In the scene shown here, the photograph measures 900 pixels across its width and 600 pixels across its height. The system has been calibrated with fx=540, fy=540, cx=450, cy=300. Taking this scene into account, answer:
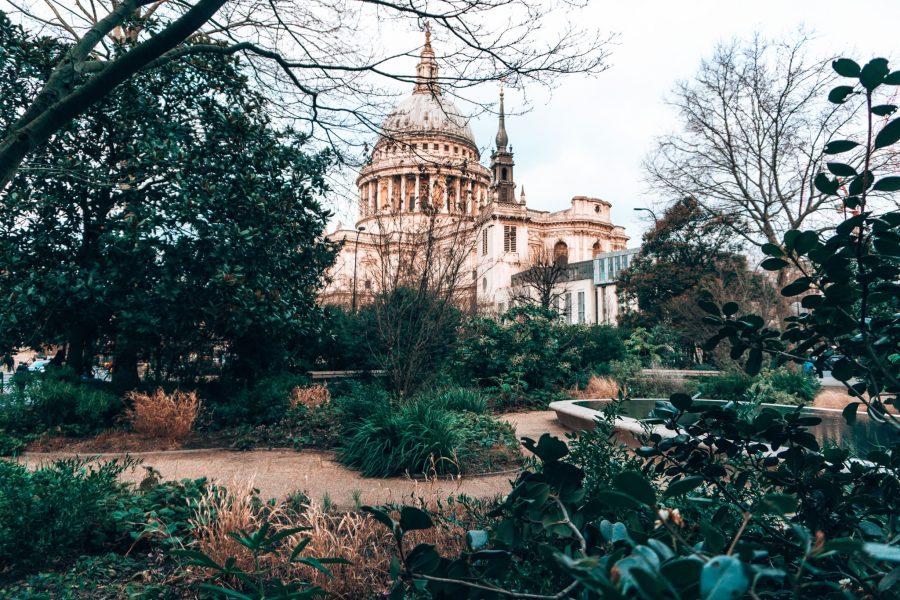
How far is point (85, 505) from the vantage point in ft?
11.9

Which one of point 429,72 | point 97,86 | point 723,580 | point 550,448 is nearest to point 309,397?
point 429,72

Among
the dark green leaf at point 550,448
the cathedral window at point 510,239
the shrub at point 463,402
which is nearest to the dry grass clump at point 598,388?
the shrub at point 463,402

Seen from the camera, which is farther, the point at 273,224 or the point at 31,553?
the point at 273,224

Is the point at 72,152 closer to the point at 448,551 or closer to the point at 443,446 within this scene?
the point at 443,446

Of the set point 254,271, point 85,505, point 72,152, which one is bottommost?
point 85,505

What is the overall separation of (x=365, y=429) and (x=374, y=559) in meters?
3.47

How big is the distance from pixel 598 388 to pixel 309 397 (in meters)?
6.91

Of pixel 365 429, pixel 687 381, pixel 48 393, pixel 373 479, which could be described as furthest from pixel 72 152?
pixel 687 381

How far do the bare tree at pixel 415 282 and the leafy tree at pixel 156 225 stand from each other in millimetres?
1871

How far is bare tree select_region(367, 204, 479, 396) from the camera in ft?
32.0

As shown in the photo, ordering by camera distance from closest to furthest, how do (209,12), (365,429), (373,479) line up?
(209,12)
(373,479)
(365,429)

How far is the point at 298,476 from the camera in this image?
604 cm

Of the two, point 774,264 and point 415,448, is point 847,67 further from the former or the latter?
point 415,448

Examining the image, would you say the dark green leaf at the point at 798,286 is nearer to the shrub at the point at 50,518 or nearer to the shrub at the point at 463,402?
the shrub at the point at 50,518
